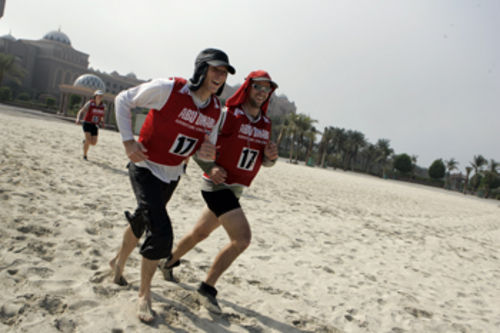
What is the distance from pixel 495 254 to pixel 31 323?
9192mm

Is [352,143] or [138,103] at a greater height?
[352,143]

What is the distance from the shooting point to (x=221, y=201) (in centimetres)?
320

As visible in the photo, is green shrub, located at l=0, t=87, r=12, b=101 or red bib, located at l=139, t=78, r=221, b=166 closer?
red bib, located at l=139, t=78, r=221, b=166

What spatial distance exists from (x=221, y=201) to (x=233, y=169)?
1.03ft

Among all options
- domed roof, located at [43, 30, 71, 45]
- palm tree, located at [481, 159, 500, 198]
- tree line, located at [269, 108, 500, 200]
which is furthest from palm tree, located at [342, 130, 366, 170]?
domed roof, located at [43, 30, 71, 45]

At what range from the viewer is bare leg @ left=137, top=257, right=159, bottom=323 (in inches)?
108

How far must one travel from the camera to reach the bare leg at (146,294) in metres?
2.73

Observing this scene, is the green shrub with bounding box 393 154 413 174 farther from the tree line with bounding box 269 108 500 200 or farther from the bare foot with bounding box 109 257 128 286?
the bare foot with bounding box 109 257 128 286

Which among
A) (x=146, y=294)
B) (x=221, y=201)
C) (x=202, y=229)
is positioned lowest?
(x=146, y=294)

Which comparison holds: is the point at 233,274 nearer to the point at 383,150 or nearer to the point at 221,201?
the point at 221,201

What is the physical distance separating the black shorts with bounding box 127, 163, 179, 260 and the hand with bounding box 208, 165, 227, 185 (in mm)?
377

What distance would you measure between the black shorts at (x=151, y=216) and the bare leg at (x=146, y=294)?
0.12 metres

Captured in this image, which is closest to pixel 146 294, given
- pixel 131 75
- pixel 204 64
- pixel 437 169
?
pixel 204 64

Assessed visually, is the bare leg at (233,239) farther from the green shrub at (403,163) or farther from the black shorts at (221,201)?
the green shrub at (403,163)
